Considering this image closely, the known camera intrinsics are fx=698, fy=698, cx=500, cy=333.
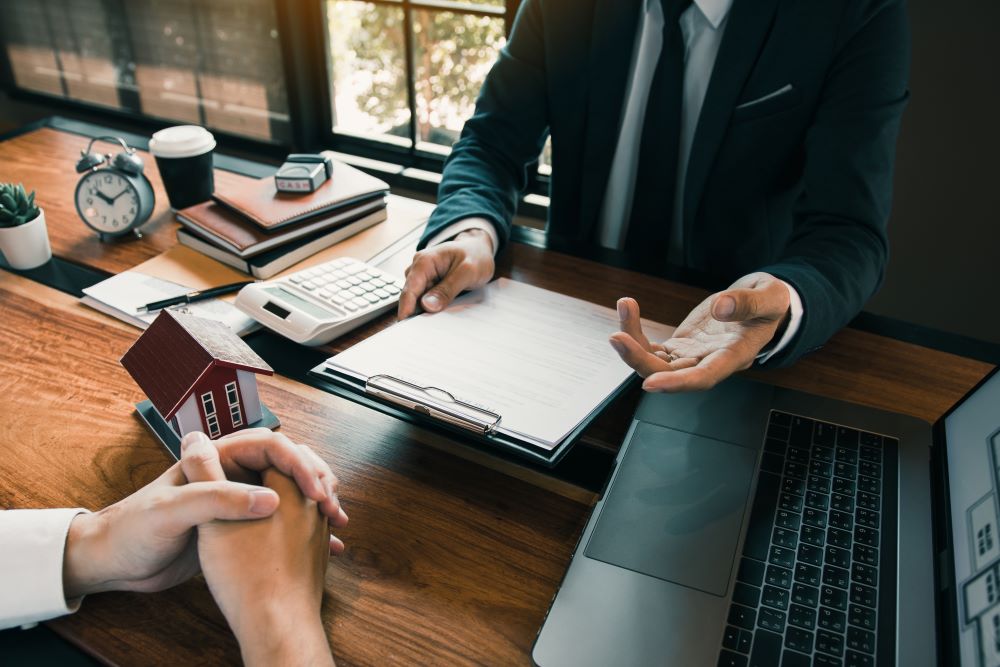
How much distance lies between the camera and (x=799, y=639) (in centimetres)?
57

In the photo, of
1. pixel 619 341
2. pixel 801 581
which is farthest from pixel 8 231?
pixel 801 581

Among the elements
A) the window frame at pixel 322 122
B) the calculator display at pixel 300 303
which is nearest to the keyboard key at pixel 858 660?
the calculator display at pixel 300 303

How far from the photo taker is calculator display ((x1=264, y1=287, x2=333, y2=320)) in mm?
949

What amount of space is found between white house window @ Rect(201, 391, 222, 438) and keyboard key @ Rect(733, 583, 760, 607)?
1.80 ft

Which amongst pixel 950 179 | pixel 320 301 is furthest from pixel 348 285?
pixel 950 179

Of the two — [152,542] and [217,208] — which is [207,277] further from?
[152,542]

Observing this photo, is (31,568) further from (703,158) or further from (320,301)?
(703,158)

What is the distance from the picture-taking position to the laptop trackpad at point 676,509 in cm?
63

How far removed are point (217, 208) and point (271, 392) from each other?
1.58ft

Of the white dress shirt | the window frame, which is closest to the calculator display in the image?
the white dress shirt

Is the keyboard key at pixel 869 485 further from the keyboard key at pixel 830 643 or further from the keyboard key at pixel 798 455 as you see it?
the keyboard key at pixel 830 643

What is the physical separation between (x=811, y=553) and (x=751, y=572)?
65mm

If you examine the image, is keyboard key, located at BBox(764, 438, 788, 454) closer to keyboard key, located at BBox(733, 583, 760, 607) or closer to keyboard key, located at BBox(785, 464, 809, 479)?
keyboard key, located at BBox(785, 464, 809, 479)

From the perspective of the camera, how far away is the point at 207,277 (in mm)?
1107
